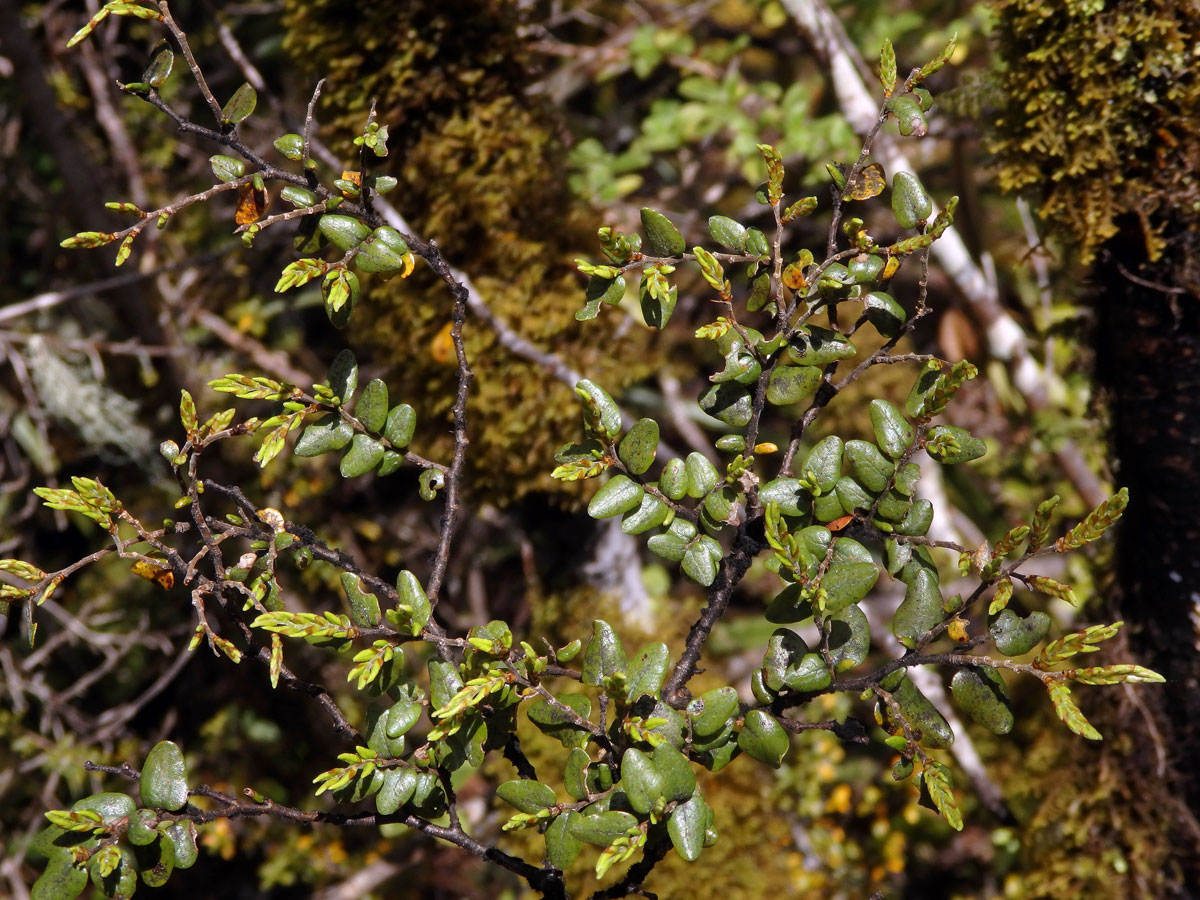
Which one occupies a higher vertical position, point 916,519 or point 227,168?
point 227,168

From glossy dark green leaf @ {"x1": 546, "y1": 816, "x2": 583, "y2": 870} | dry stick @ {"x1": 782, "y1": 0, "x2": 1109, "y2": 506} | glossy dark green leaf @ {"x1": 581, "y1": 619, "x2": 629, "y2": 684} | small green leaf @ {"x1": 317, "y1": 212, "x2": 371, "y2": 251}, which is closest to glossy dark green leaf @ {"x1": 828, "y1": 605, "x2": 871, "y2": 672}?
glossy dark green leaf @ {"x1": 581, "y1": 619, "x2": 629, "y2": 684}

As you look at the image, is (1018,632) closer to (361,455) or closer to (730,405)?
(730,405)

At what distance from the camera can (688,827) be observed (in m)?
0.92

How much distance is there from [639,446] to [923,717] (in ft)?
1.43

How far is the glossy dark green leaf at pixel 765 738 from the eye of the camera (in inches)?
38.9

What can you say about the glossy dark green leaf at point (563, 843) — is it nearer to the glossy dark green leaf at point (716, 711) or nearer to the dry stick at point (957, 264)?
the glossy dark green leaf at point (716, 711)

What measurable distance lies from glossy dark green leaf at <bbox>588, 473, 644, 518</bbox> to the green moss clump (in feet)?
2.69

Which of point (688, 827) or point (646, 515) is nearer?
point (688, 827)


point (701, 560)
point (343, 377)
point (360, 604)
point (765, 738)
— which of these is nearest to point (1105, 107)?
point (701, 560)

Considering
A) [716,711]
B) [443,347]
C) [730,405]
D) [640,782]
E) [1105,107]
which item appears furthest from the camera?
[443,347]

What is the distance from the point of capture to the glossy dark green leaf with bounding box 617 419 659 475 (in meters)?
1.04

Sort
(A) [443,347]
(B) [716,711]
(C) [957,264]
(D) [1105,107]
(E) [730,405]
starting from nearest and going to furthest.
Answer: (B) [716,711]
(E) [730,405]
(D) [1105,107]
(A) [443,347]
(C) [957,264]

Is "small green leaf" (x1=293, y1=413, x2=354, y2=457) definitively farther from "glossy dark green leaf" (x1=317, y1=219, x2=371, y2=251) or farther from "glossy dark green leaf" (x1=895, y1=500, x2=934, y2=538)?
"glossy dark green leaf" (x1=895, y1=500, x2=934, y2=538)

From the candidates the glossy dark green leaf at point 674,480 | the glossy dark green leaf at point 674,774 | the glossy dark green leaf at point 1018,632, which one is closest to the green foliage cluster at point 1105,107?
the glossy dark green leaf at point 1018,632
